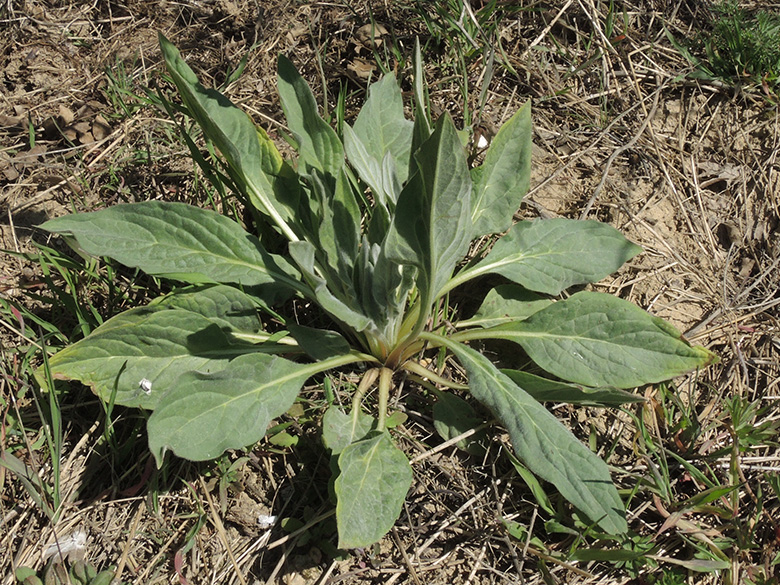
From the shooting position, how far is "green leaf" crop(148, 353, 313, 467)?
167 centimetres

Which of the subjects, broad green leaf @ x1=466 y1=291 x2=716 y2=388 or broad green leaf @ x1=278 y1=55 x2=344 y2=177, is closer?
broad green leaf @ x1=466 y1=291 x2=716 y2=388

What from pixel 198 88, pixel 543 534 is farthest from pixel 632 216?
pixel 198 88

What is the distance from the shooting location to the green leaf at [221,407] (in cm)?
167

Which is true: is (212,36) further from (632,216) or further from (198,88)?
(632,216)

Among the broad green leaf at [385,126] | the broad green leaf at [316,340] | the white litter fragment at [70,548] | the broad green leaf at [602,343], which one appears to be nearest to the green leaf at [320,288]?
the broad green leaf at [316,340]

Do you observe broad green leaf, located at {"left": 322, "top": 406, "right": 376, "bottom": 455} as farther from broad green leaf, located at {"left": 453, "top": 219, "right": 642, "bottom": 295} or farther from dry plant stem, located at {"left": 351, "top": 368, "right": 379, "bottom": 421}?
broad green leaf, located at {"left": 453, "top": 219, "right": 642, "bottom": 295}

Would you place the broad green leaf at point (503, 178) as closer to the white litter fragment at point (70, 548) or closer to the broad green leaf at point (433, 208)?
the broad green leaf at point (433, 208)

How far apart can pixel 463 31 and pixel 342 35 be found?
57cm

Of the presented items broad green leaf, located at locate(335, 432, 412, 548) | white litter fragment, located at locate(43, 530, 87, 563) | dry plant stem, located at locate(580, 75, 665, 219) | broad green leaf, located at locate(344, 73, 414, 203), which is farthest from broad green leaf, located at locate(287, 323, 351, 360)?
dry plant stem, located at locate(580, 75, 665, 219)

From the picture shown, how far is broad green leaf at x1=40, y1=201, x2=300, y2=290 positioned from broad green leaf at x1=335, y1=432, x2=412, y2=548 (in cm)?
63

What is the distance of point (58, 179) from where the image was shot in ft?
8.50

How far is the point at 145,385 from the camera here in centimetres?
187

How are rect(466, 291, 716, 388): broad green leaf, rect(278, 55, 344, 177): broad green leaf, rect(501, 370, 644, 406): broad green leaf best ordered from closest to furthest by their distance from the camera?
rect(501, 370, 644, 406): broad green leaf < rect(466, 291, 716, 388): broad green leaf < rect(278, 55, 344, 177): broad green leaf

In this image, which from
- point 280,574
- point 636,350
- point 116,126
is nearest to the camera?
point 280,574
